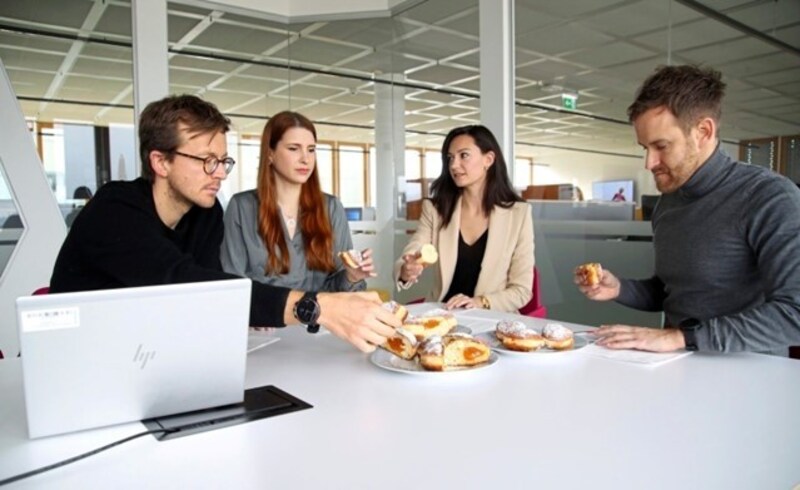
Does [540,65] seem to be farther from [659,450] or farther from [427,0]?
[659,450]

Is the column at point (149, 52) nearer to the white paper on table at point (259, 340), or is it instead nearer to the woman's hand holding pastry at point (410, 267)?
the woman's hand holding pastry at point (410, 267)

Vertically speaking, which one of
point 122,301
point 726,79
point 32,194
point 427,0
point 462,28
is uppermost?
point 427,0

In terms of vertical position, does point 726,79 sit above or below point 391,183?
above

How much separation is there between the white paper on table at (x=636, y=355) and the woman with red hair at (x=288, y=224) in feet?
3.89

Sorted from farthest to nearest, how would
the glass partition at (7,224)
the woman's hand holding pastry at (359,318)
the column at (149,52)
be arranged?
the column at (149,52) < the glass partition at (7,224) < the woman's hand holding pastry at (359,318)

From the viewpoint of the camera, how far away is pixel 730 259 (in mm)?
1809

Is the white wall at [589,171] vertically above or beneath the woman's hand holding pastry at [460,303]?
above

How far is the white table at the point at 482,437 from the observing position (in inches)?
34.7

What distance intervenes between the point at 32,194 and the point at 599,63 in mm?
4525

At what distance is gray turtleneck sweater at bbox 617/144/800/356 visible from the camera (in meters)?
1.54

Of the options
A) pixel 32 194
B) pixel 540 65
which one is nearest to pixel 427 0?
pixel 540 65

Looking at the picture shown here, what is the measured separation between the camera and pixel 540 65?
179 inches

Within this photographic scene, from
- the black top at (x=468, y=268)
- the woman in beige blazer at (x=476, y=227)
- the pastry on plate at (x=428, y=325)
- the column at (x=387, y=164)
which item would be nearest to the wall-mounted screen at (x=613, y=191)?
the woman in beige blazer at (x=476, y=227)

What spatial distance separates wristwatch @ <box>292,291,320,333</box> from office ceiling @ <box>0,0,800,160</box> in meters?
2.92
